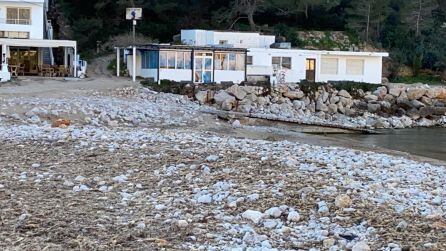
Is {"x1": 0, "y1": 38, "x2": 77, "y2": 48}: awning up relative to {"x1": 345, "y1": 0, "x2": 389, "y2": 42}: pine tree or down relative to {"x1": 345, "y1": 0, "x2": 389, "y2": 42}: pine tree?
down

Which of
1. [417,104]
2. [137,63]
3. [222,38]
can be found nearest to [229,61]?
[222,38]

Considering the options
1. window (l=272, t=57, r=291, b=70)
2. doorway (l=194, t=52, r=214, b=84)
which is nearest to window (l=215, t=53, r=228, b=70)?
doorway (l=194, t=52, r=214, b=84)

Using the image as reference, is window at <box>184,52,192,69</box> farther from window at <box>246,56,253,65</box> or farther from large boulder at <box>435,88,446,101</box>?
large boulder at <box>435,88,446,101</box>

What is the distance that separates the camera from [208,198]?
8453 mm

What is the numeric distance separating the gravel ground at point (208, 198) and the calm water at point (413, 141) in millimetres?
9760

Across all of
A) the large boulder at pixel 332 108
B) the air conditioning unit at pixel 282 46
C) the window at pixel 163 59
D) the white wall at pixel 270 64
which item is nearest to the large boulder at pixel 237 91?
the window at pixel 163 59

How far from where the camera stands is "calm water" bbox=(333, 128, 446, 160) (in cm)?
2245

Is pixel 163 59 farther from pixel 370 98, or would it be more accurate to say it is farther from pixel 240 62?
pixel 370 98

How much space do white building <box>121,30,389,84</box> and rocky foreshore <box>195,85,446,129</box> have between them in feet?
10.2

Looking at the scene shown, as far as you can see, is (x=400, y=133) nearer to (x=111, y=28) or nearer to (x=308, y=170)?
(x=308, y=170)

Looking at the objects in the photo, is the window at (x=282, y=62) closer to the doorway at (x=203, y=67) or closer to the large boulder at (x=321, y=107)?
the doorway at (x=203, y=67)

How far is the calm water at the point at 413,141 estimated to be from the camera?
884 inches

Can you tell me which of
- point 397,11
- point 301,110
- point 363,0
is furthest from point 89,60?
point 397,11

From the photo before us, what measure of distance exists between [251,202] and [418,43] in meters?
56.1
